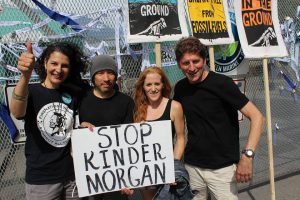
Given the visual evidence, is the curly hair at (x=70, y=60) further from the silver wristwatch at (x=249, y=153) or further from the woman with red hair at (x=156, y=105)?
the silver wristwatch at (x=249, y=153)

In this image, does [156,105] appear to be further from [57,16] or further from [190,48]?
[57,16]

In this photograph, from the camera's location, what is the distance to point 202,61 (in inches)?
118

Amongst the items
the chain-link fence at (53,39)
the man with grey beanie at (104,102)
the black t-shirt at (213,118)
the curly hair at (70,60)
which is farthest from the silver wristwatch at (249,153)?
the chain-link fence at (53,39)

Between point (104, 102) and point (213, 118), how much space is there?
85 cm

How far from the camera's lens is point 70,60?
112 inches

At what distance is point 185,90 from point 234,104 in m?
0.42

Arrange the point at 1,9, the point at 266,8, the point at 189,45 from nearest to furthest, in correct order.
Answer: the point at 189,45
the point at 1,9
the point at 266,8

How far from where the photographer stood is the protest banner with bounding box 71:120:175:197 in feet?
9.17

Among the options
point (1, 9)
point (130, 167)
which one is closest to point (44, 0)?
point (1, 9)

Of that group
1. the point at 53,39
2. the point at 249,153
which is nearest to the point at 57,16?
the point at 53,39

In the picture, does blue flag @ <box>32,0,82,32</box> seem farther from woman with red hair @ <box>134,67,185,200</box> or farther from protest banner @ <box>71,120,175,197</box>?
protest banner @ <box>71,120,175,197</box>

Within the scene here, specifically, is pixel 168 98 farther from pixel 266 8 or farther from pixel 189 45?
pixel 266 8

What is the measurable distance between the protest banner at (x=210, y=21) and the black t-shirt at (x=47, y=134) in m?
1.67

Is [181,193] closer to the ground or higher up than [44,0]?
closer to the ground
